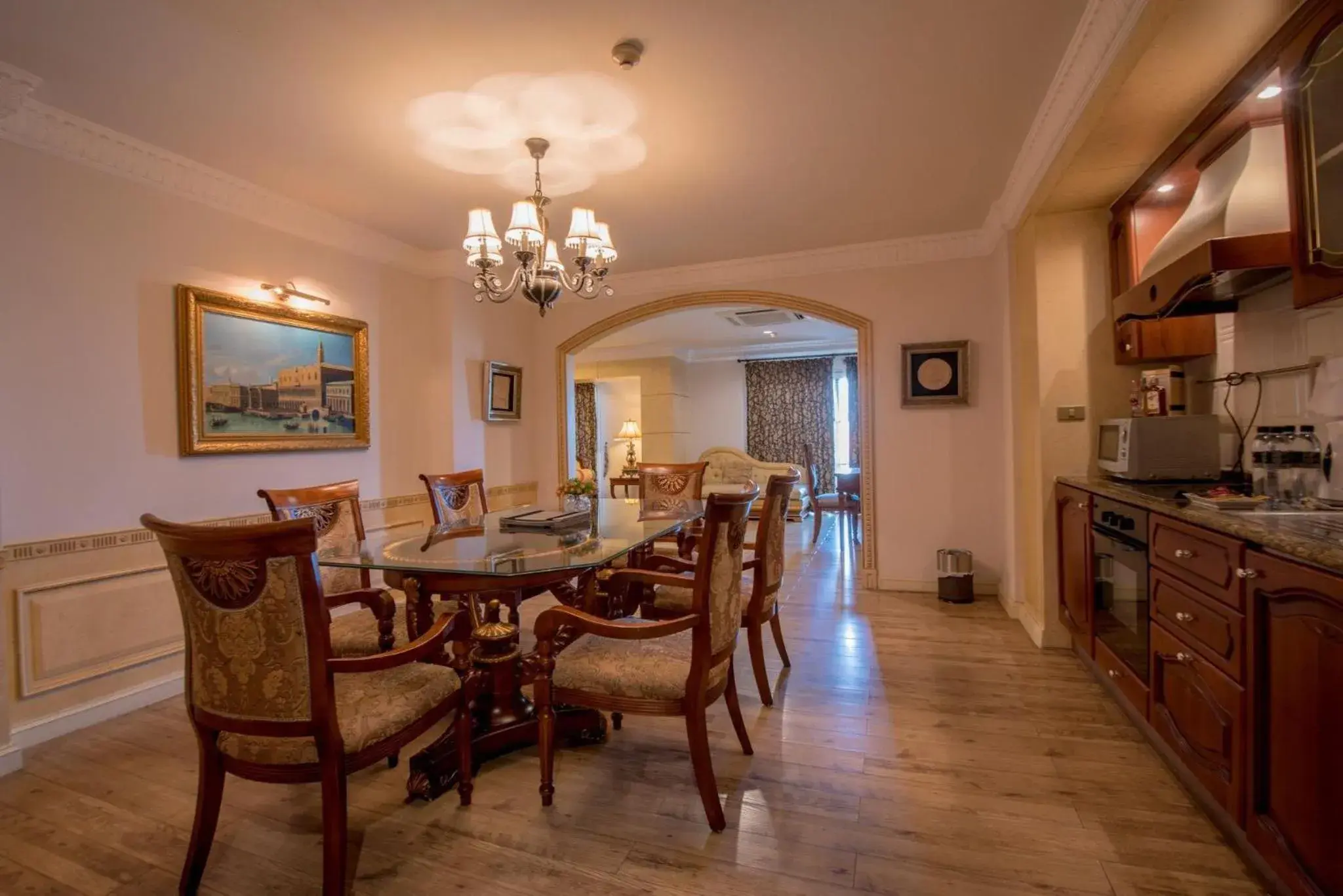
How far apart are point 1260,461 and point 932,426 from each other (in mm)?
2226

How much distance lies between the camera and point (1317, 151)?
5.08 feet

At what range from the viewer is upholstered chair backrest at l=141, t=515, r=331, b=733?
1.33m

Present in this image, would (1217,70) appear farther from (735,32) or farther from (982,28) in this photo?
(735,32)

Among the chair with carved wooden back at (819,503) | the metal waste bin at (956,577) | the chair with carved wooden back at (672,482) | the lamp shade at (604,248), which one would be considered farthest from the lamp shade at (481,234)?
the chair with carved wooden back at (819,503)

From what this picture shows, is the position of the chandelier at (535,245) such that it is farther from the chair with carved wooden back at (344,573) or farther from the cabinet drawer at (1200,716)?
the cabinet drawer at (1200,716)

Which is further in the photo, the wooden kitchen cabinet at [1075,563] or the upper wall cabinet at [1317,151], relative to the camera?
the wooden kitchen cabinet at [1075,563]

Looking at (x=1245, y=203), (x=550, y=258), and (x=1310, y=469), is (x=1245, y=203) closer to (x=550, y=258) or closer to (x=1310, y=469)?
(x=1310, y=469)

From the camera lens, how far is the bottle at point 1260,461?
Answer: 2.02 metres

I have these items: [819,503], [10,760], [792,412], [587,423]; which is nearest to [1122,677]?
[10,760]

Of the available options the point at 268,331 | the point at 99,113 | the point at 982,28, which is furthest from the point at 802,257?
the point at 99,113

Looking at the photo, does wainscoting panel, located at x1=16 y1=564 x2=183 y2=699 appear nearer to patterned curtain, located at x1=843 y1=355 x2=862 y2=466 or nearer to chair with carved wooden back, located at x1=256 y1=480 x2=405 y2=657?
chair with carved wooden back, located at x1=256 y1=480 x2=405 y2=657

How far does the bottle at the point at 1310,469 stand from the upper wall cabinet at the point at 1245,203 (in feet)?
1.78

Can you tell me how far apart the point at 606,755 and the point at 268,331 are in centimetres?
286

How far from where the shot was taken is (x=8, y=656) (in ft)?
7.61
